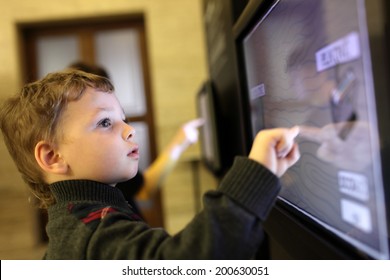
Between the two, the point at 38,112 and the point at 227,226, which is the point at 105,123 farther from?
the point at 227,226

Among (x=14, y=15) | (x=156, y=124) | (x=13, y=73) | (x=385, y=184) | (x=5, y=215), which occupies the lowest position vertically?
(x=5, y=215)

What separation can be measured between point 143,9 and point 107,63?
0.74 meters

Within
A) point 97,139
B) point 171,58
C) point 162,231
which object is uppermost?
point 171,58

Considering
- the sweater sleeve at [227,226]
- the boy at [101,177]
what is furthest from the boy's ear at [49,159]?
the sweater sleeve at [227,226]

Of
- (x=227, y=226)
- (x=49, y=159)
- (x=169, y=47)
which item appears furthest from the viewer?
(x=169, y=47)

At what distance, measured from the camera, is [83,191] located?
477 mm

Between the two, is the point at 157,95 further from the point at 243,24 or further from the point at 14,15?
the point at 243,24

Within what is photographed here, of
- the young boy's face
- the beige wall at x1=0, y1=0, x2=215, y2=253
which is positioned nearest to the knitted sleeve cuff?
the young boy's face

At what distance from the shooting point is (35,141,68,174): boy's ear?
47 cm

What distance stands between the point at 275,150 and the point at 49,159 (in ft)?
0.91

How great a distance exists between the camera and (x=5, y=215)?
2.02m

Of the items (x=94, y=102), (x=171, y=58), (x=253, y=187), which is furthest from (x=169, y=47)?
(x=253, y=187)

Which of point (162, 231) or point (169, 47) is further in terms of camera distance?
point (169, 47)

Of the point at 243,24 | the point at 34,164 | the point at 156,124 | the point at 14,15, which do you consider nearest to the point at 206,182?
the point at 156,124
